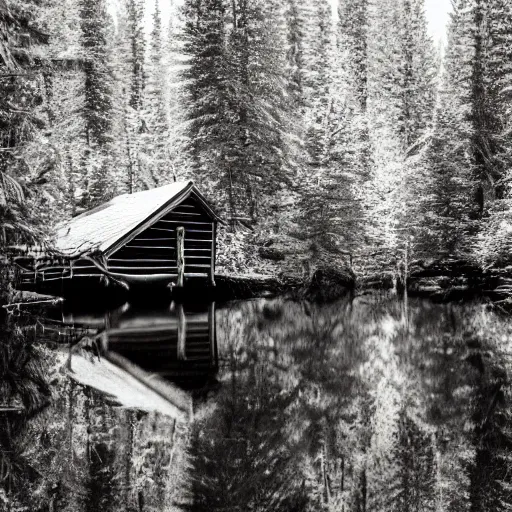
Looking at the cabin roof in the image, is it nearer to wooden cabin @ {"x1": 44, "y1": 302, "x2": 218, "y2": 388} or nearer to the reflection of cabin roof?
wooden cabin @ {"x1": 44, "y1": 302, "x2": 218, "y2": 388}

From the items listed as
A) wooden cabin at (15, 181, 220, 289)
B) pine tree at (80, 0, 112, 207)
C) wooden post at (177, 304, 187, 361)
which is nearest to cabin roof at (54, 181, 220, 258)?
wooden cabin at (15, 181, 220, 289)

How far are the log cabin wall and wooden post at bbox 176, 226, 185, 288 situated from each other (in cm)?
15

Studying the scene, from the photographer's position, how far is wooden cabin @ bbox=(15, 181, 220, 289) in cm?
1939

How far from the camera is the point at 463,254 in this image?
28.3 metres

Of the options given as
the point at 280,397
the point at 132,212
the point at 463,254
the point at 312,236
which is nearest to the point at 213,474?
the point at 280,397

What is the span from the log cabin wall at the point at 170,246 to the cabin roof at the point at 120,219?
545mm

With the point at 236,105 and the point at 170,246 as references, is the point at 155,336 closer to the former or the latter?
the point at 170,246

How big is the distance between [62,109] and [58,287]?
1909 cm

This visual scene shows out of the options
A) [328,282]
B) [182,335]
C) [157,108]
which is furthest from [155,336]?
[157,108]

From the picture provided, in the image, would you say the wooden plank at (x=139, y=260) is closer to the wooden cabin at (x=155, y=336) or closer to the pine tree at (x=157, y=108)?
the wooden cabin at (x=155, y=336)

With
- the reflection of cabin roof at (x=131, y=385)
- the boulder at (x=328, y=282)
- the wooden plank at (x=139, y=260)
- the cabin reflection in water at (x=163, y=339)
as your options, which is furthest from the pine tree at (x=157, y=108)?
the reflection of cabin roof at (x=131, y=385)

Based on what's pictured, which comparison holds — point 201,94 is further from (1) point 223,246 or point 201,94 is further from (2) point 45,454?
(2) point 45,454

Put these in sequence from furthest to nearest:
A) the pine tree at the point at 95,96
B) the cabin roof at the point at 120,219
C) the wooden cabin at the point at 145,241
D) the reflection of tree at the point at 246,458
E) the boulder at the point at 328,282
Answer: the pine tree at the point at 95,96, the boulder at the point at 328,282, the wooden cabin at the point at 145,241, the cabin roof at the point at 120,219, the reflection of tree at the point at 246,458

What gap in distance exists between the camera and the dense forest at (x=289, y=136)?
26562 millimetres
